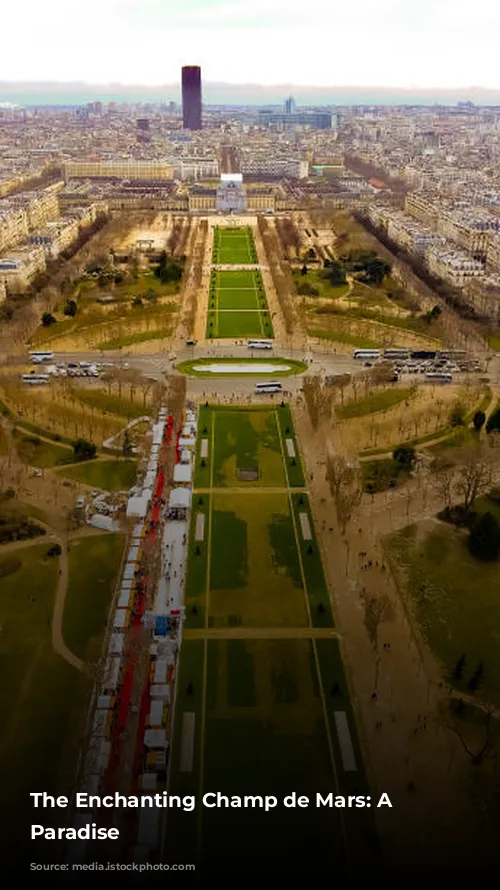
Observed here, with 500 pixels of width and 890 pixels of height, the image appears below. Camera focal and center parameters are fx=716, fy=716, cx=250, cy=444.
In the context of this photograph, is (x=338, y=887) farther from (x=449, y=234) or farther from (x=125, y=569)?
(x=449, y=234)

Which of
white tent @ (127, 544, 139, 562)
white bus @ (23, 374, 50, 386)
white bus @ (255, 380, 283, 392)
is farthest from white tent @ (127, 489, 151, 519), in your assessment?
white bus @ (23, 374, 50, 386)

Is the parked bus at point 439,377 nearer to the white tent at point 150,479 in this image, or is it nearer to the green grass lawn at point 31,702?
the white tent at point 150,479

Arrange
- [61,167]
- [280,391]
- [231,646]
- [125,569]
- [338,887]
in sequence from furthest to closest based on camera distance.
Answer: [61,167] → [280,391] → [125,569] → [231,646] → [338,887]

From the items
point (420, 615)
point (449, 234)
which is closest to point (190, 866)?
point (420, 615)

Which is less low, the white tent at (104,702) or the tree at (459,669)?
the tree at (459,669)

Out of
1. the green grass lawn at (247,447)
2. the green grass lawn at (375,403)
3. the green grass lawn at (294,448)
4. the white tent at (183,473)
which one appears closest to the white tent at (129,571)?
the white tent at (183,473)

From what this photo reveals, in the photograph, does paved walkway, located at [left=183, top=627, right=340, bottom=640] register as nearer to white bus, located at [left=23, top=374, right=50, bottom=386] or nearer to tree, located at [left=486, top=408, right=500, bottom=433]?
tree, located at [left=486, top=408, right=500, bottom=433]
